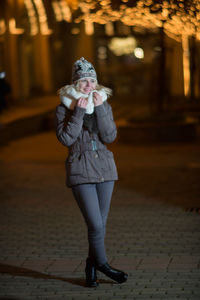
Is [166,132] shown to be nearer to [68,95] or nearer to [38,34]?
[68,95]

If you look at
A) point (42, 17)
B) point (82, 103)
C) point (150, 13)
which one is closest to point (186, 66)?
point (42, 17)

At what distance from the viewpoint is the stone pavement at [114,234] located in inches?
217

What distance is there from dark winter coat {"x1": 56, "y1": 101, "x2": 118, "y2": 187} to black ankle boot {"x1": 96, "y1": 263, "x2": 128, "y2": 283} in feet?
2.58

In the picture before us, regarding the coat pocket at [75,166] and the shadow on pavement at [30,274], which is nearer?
the coat pocket at [75,166]

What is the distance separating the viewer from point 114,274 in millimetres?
5531

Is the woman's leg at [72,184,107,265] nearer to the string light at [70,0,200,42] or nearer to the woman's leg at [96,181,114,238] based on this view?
the woman's leg at [96,181,114,238]

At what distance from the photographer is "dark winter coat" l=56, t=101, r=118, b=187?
17.5 ft

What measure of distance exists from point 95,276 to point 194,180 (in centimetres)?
536

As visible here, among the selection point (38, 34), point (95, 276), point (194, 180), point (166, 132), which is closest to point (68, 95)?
point (95, 276)

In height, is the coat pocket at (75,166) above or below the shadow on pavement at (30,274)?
above

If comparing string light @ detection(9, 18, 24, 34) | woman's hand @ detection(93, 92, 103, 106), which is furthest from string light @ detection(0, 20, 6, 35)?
woman's hand @ detection(93, 92, 103, 106)

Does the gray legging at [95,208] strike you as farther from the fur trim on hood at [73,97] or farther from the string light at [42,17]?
the string light at [42,17]

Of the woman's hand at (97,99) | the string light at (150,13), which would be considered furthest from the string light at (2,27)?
the woman's hand at (97,99)

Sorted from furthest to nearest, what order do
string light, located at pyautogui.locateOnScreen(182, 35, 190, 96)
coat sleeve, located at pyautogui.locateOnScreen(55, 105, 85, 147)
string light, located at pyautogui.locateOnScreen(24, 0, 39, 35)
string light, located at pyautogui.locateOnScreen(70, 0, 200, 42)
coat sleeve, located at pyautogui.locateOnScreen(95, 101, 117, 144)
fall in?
string light, located at pyautogui.locateOnScreen(182, 35, 190, 96)
string light, located at pyautogui.locateOnScreen(24, 0, 39, 35)
string light, located at pyautogui.locateOnScreen(70, 0, 200, 42)
coat sleeve, located at pyautogui.locateOnScreen(95, 101, 117, 144)
coat sleeve, located at pyautogui.locateOnScreen(55, 105, 85, 147)
